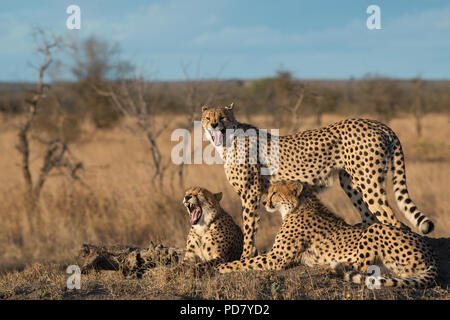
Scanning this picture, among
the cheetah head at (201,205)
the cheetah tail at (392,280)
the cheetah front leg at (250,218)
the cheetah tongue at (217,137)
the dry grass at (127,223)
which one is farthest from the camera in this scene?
the cheetah tongue at (217,137)

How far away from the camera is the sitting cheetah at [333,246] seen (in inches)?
150

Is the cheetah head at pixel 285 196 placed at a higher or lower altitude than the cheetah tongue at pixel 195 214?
higher

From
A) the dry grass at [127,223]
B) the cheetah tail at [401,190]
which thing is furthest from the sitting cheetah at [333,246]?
the cheetah tail at [401,190]

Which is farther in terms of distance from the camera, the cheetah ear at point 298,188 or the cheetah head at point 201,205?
the cheetah head at point 201,205

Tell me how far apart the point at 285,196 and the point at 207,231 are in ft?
2.52

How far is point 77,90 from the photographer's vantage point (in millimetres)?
20906

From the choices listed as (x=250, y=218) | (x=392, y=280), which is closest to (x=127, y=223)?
(x=250, y=218)

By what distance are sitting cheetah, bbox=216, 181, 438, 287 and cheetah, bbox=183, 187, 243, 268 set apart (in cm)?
28

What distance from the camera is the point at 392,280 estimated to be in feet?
11.8

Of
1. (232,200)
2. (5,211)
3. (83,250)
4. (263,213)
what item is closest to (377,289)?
(83,250)

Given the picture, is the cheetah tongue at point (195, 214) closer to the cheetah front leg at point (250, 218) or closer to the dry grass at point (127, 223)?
the cheetah front leg at point (250, 218)

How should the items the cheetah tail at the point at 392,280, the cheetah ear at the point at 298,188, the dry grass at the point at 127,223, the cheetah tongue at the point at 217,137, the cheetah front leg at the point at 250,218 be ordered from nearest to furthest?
the cheetah tail at the point at 392,280
the dry grass at the point at 127,223
the cheetah ear at the point at 298,188
the cheetah front leg at the point at 250,218
the cheetah tongue at the point at 217,137

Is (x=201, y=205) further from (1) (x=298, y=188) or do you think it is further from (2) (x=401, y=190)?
(2) (x=401, y=190)
